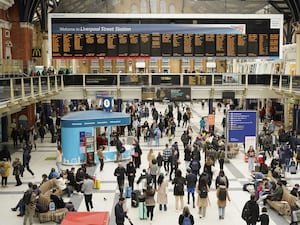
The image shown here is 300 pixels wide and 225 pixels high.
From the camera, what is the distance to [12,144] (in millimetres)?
30281

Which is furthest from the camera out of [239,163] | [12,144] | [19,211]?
[12,144]

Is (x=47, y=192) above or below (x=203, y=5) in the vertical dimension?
below

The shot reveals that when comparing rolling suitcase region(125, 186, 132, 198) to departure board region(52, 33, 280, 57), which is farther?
departure board region(52, 33, 280, 57)

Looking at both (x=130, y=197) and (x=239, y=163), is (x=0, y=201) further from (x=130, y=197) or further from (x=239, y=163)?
(x=239, y=163)

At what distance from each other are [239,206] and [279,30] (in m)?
18.8

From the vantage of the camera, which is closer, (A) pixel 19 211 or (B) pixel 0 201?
(A) pixel 19 211

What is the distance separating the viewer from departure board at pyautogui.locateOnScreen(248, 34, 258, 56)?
105 ft

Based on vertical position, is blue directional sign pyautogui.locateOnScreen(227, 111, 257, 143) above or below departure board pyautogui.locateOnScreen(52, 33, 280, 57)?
below

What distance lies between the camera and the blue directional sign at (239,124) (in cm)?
2281

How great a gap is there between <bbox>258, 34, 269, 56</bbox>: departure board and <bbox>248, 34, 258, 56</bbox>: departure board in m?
0.20

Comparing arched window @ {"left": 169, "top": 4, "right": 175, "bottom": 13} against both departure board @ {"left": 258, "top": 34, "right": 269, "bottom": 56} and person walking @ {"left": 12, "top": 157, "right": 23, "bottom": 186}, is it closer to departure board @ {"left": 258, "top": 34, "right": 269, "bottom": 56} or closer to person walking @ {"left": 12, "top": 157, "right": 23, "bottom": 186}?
departure board @ {"left": 258, "top": 34, "right": 269, "bottom": 56}

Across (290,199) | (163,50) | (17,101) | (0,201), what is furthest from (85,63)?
(290,199)

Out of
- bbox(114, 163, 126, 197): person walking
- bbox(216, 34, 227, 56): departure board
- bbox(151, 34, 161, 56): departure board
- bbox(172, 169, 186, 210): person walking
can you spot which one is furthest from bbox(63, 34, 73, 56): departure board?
bbox(172, 169, 186, 210): person walking

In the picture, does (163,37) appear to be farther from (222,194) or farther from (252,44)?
(222,194)
